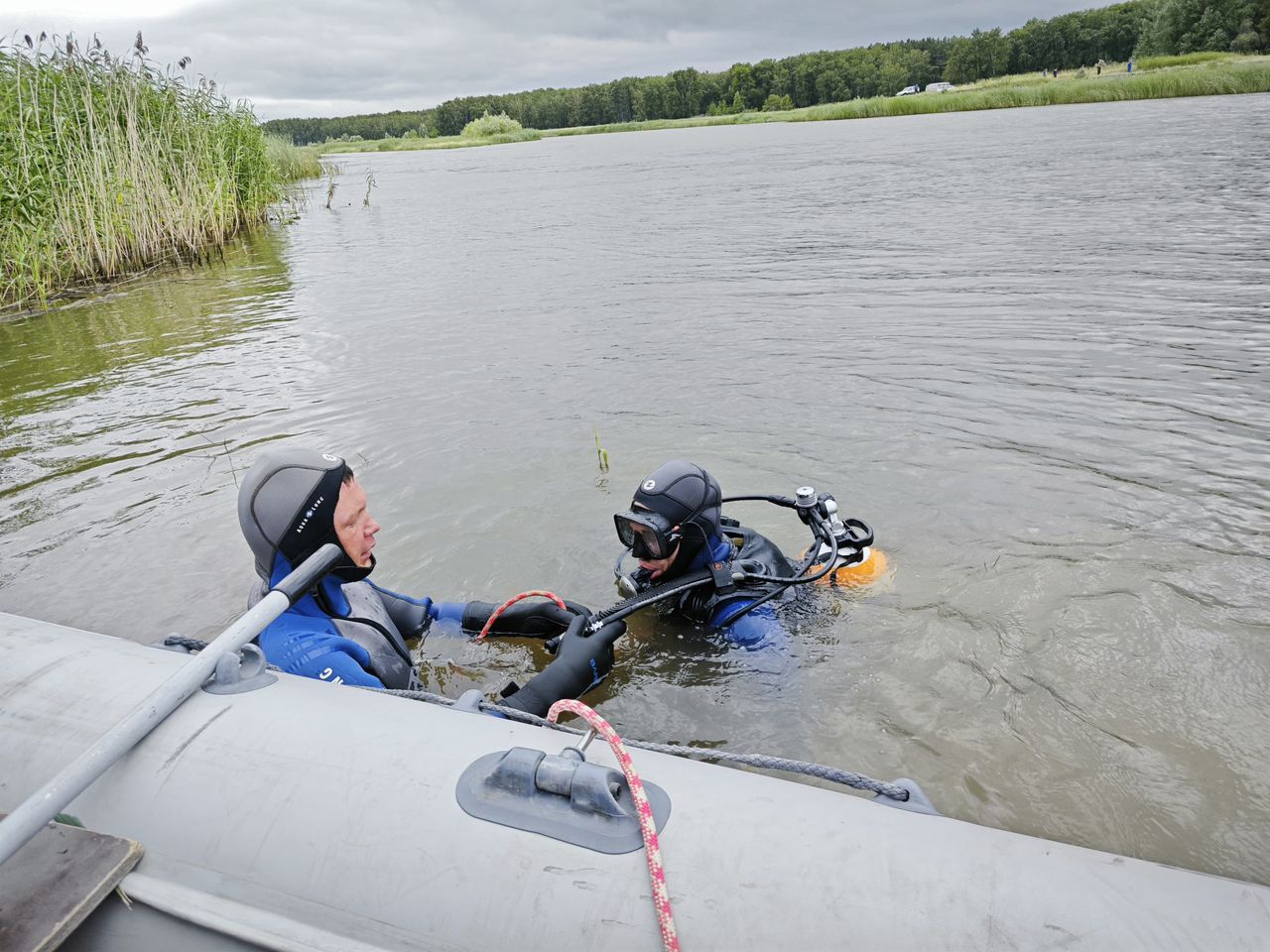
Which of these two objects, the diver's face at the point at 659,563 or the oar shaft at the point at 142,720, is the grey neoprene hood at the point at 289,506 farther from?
the diver's face at the point at 659,563

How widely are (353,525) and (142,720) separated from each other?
1042 millimetres

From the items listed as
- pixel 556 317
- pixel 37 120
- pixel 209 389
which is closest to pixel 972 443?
pixel 556 317

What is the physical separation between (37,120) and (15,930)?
11.2 meters

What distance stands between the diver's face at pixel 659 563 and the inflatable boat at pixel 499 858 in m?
1.52

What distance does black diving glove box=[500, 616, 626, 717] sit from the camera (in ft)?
9.09

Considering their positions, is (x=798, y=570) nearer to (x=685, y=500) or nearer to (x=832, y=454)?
(x=685, y=500)

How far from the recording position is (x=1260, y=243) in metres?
9.37

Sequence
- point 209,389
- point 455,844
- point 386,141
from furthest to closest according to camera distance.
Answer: point 386,141 → point 209,389 → point 455,844

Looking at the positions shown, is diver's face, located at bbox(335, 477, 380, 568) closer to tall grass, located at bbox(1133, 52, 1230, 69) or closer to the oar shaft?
the oar shaft

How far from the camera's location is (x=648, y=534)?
3346mm

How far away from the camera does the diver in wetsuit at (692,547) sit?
3.34 m

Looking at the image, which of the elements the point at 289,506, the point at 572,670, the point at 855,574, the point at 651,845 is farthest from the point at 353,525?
the point at 855,574

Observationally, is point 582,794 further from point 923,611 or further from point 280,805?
point 923,611

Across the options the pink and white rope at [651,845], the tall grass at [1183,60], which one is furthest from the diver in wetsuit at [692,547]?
the tall grass at [1183,60]
